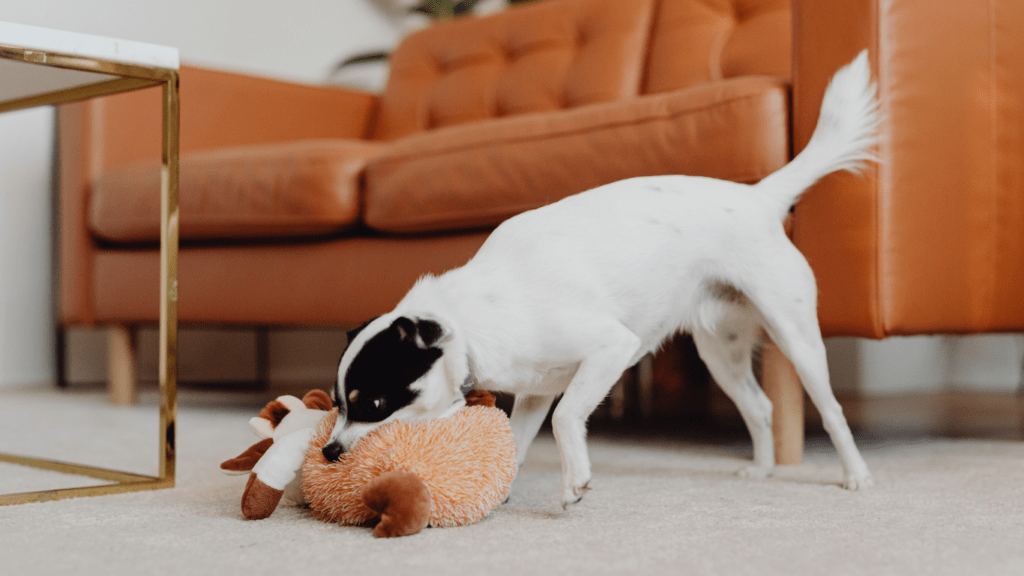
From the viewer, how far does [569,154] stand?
1.70 meters

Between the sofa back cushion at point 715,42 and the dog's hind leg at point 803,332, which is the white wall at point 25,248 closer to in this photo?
the sofa back cushion at point 715,42

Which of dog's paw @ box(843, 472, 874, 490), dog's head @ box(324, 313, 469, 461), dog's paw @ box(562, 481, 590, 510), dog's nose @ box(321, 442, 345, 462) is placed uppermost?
dog's head @ box(324, 313, 469, 461)

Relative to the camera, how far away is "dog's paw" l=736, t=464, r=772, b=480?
4.80 ft

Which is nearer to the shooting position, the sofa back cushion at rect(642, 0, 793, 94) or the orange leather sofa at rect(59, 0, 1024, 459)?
the orange leather sofa at rect(59, 0, 1024, 459)

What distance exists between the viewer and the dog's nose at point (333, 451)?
1.11 metres

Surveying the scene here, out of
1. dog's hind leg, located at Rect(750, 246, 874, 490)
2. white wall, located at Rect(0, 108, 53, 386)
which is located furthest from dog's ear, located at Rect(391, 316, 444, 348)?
white wall, located at Rect(0, 108, 53, 386)

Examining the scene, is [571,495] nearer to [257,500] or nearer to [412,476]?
[412,476]

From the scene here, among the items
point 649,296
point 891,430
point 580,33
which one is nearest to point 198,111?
point 580,33

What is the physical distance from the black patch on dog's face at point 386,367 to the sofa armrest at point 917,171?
0.72m

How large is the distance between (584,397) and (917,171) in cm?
71

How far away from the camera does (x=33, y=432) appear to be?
196cm

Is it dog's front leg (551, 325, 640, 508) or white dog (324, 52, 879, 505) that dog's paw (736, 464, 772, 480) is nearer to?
white dog (324, 52, 879, 505)

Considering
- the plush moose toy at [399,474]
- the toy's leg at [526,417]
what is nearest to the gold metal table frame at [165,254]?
the plush moose toy at [399,474]

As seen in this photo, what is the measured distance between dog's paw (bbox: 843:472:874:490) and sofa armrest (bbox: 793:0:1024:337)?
0.75 feet
